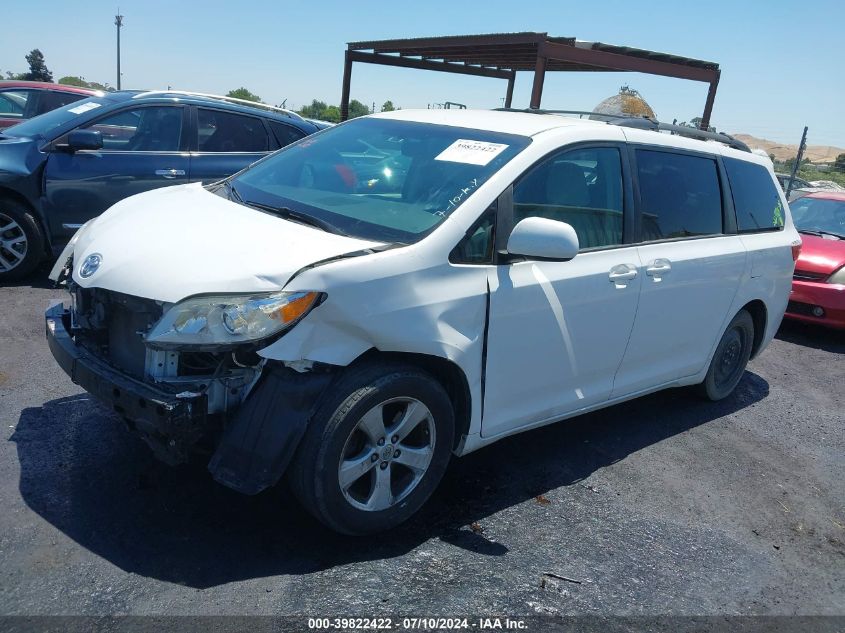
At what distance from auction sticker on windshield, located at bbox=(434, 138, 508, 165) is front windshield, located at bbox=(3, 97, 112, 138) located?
4499 mm

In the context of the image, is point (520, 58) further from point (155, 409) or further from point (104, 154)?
point (155, 409)

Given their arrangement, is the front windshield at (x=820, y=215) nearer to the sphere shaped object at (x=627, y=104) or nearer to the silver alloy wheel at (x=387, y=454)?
the sphere shaped object at (x=627, y=104)

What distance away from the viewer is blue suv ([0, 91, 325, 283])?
6406 mm

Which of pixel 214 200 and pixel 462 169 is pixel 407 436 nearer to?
pixel 462 169

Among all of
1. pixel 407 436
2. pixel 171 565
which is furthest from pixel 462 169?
pixel 171 565

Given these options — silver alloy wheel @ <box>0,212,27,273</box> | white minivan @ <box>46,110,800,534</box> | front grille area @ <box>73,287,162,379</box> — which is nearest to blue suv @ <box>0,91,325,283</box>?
silver alloy wheel @ <box>0,212,27,273</box>

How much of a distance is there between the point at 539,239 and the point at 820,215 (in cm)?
712

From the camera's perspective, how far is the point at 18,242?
6426 mm

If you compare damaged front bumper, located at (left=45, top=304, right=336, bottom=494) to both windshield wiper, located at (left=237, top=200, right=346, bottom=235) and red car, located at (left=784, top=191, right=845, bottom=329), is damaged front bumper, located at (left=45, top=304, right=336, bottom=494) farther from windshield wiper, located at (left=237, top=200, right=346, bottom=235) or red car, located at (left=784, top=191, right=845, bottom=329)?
red car, located at (left=784, top=191, right=845, bottom=329)

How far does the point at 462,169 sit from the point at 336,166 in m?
0.79

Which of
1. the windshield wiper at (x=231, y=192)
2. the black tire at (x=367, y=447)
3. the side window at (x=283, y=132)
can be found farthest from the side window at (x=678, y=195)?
the side window at (x=283, y=132)

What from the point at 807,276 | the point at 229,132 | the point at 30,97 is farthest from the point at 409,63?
the point at 807,276

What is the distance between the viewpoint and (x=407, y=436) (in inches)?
128

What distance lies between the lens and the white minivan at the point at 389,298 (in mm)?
2830
